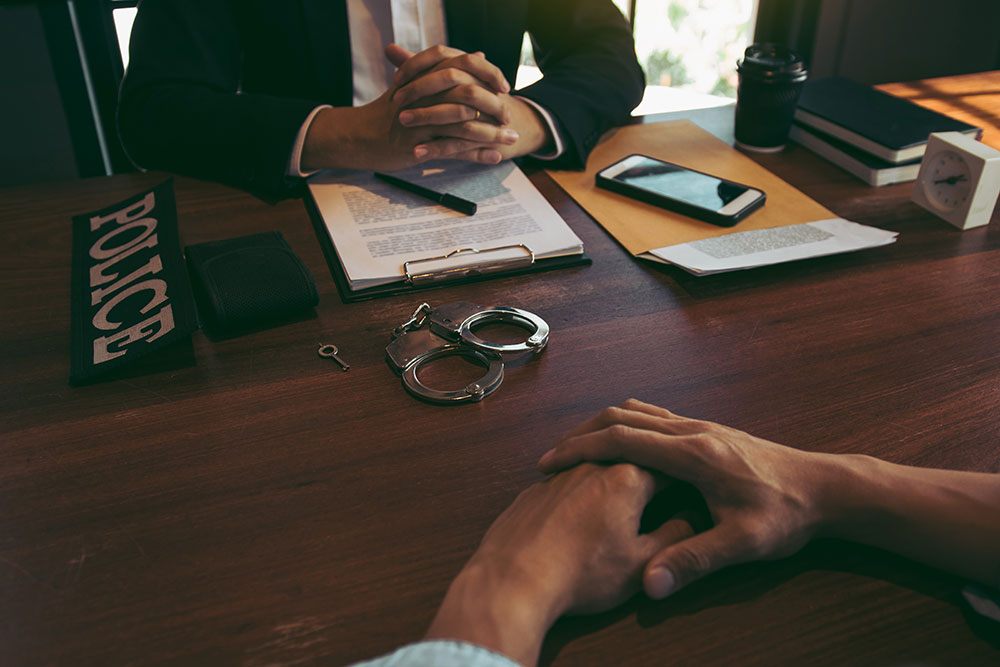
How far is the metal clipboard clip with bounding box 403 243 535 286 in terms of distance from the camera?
3.08 ft

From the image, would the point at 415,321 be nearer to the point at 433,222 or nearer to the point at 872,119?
the point at 433,222

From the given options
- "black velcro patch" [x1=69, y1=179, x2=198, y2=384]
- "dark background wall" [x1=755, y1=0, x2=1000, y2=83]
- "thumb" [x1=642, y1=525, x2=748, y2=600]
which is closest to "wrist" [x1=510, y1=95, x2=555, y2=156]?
"black velcro patch" [x1=69, y1=179, x2=198, y2=384]

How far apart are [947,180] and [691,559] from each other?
0.86 meters

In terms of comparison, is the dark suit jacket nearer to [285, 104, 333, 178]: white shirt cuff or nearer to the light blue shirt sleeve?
[285, 104, 333, 178]: white shirt cuff

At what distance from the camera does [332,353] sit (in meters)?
0.82

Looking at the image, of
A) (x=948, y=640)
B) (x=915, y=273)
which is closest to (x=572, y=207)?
(x=915, y=273)

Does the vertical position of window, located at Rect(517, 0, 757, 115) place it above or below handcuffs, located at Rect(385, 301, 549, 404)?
below

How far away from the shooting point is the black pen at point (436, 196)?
1.09m

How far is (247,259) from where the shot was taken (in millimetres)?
892

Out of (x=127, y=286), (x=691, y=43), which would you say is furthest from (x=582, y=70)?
(x=691, y=43)

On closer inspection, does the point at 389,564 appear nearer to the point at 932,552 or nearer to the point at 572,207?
the point at 932,552

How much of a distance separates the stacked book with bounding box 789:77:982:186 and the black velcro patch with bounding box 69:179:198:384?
42.2 inches

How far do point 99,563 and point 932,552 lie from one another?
67 centimetres

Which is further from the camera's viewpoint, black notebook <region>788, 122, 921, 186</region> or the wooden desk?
black notebook <region>788, 122, 921, 186</region>
